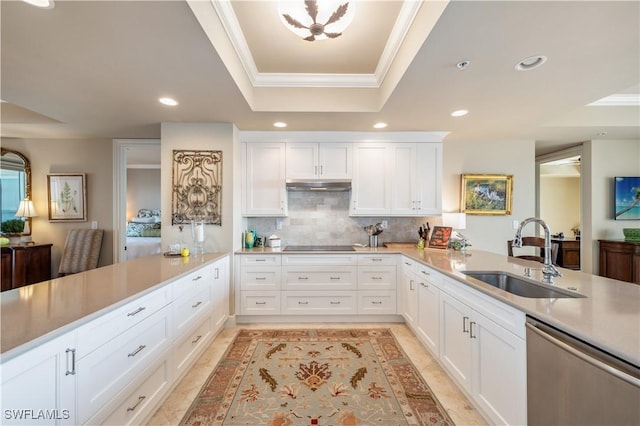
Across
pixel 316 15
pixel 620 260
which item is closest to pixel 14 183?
pixel 316 15

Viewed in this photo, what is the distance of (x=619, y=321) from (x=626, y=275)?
4.02 m

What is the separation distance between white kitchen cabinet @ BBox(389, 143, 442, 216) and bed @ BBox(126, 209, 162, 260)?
12.5 ft

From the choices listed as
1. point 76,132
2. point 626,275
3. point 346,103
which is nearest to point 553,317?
point 346,103

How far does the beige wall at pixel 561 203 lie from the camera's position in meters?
7.18

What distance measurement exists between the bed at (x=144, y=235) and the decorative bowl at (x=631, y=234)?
6.98 meters

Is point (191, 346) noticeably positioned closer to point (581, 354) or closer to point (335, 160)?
point (581, 354)

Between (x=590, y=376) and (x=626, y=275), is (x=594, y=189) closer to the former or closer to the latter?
(x=626, y=275)

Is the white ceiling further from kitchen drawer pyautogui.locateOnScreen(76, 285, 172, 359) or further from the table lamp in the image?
kitchen drawer pyautogui.locateOnScreen(76, 285, 172, 359)

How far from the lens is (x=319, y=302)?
3.27 meters

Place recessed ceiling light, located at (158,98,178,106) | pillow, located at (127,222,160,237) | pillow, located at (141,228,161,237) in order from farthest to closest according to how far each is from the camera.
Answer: pillow, located at (127,222,160,237)
pillow, located at (141,228,161,237)
recessed ceiling light, located at (158,98,178,106)

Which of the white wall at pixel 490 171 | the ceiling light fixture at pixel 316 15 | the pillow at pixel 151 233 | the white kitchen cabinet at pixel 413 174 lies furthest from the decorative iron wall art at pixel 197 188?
the pillow at pixel 151 233

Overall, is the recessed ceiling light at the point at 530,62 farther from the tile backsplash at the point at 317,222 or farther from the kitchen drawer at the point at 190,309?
the kitchen drawer at the point at 190,309

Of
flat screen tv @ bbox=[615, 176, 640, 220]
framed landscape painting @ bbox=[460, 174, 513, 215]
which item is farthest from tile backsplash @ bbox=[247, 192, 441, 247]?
flat screen tv @ bbox=[615, 176, 640, 220]

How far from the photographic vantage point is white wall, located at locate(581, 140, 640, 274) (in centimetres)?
401
